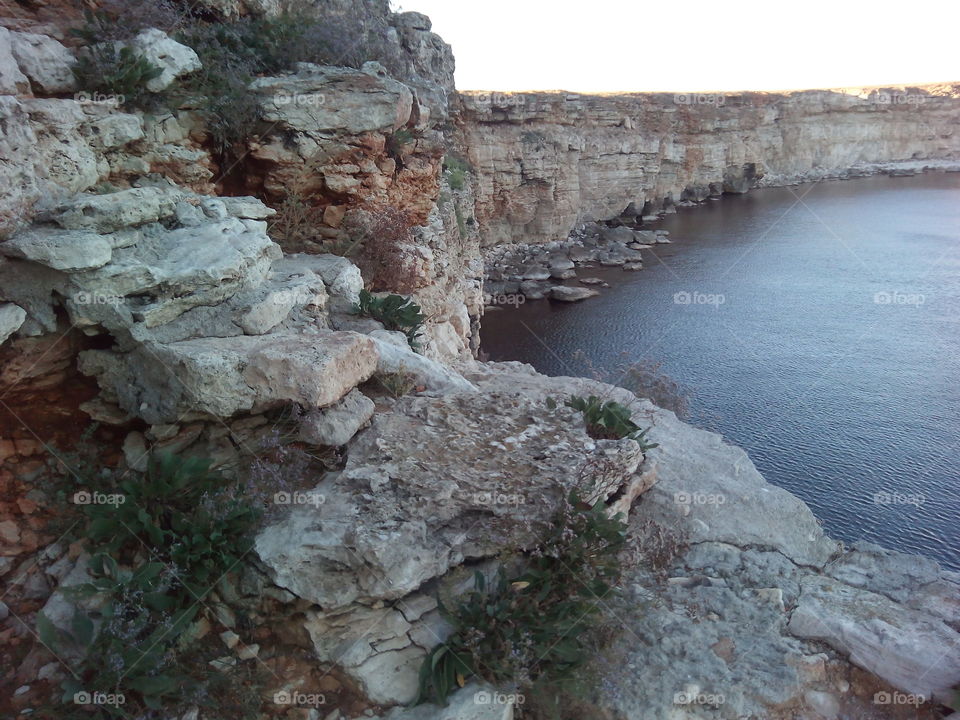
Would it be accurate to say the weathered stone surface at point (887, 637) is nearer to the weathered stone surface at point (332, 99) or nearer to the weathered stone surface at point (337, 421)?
the weathered stone surface at point (337, 421)

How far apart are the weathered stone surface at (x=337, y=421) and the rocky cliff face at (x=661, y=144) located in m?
26.1

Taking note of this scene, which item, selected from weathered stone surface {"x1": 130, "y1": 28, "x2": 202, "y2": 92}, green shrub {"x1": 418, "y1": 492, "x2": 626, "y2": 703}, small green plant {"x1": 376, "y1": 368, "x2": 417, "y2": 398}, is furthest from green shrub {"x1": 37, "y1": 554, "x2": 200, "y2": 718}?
weathered stone surface {"x1": 130, "y1": 28, "x2": 202, "y2": 92}

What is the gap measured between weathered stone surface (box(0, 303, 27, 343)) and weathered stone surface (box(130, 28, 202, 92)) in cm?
339

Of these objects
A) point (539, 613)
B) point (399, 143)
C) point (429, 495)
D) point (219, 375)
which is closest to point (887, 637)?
point (539, 613)

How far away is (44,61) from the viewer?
6.23 m

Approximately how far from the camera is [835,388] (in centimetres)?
1516

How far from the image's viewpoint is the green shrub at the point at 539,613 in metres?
4.18

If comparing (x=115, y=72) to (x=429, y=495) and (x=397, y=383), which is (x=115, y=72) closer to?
(x=397, y=383)

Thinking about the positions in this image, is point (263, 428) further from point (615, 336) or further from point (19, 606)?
point (615, 336)

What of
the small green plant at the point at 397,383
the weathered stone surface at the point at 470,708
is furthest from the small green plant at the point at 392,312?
the weathered stone surface at the point at 470,708

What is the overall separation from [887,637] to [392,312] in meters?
6.15

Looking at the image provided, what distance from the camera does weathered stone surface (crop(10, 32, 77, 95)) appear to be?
6035 millimetres

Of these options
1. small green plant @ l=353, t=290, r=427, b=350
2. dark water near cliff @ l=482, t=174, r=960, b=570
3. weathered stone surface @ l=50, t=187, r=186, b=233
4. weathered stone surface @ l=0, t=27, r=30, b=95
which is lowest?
dark water near cliff @ l=482, t=174, r=960, b=570

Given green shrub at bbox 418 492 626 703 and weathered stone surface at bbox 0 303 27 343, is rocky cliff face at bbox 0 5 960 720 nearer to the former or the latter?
weathered stone surface at bbox 0 303 27 343
